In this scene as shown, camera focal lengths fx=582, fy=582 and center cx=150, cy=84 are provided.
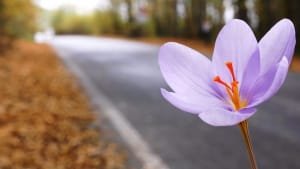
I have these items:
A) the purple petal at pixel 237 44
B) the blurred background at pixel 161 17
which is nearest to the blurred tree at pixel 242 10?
the blurred background at pixel 161 17

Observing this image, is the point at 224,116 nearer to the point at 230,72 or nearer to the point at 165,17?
the point at 230,72

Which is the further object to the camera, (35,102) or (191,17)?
(191,17)

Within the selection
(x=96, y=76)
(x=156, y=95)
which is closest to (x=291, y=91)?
(x=156, y=95)

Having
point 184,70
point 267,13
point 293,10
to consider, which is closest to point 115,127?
point 184,70

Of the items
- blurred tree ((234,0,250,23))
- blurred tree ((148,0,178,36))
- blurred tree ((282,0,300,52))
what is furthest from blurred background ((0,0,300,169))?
blurred tree ((148,0,178,36))

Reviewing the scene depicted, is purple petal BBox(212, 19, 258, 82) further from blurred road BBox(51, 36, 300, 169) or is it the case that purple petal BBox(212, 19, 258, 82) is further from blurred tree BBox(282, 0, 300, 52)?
blurred tree BBox(282, 0, 300, 52)

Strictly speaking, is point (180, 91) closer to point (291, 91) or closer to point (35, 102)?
point (35, 102)
